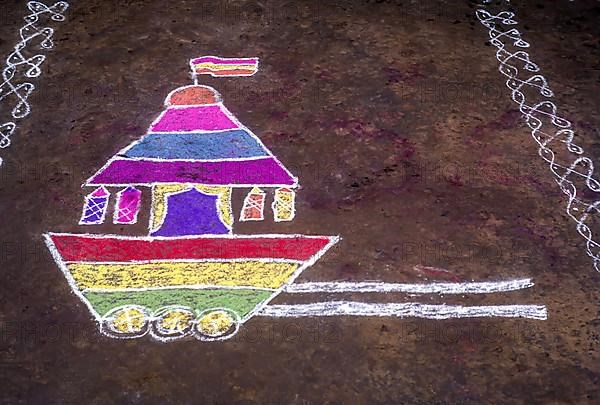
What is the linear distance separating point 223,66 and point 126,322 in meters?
2.16

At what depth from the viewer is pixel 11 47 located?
5.20 m

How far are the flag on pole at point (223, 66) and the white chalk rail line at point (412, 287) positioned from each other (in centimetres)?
190

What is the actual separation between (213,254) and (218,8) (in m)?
2.57

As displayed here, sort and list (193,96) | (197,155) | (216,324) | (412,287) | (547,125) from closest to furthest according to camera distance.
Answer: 1. (216,324)
2. (412,287)
3. (197,155)
4. (547,125)
5. (193,96)

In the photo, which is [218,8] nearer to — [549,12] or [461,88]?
[461,88]

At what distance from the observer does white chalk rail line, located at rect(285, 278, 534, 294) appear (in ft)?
11.5

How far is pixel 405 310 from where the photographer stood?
341 centimetres

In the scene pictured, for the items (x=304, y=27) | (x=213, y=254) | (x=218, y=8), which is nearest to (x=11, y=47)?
(x=218, y=8)

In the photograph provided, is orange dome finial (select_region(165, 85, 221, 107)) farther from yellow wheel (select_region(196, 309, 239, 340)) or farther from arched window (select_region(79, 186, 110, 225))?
yellow wheel (select_region(196, 309, 239, 340))

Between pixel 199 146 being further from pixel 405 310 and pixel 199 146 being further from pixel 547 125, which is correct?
pixel 547 125

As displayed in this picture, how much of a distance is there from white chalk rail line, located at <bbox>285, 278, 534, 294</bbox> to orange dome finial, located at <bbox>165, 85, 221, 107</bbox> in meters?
1.62

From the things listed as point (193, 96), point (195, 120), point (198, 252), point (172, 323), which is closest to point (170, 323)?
point (172, 323)

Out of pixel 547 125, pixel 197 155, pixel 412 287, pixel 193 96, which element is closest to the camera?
pixel 412 287

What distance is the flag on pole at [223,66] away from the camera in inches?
195
